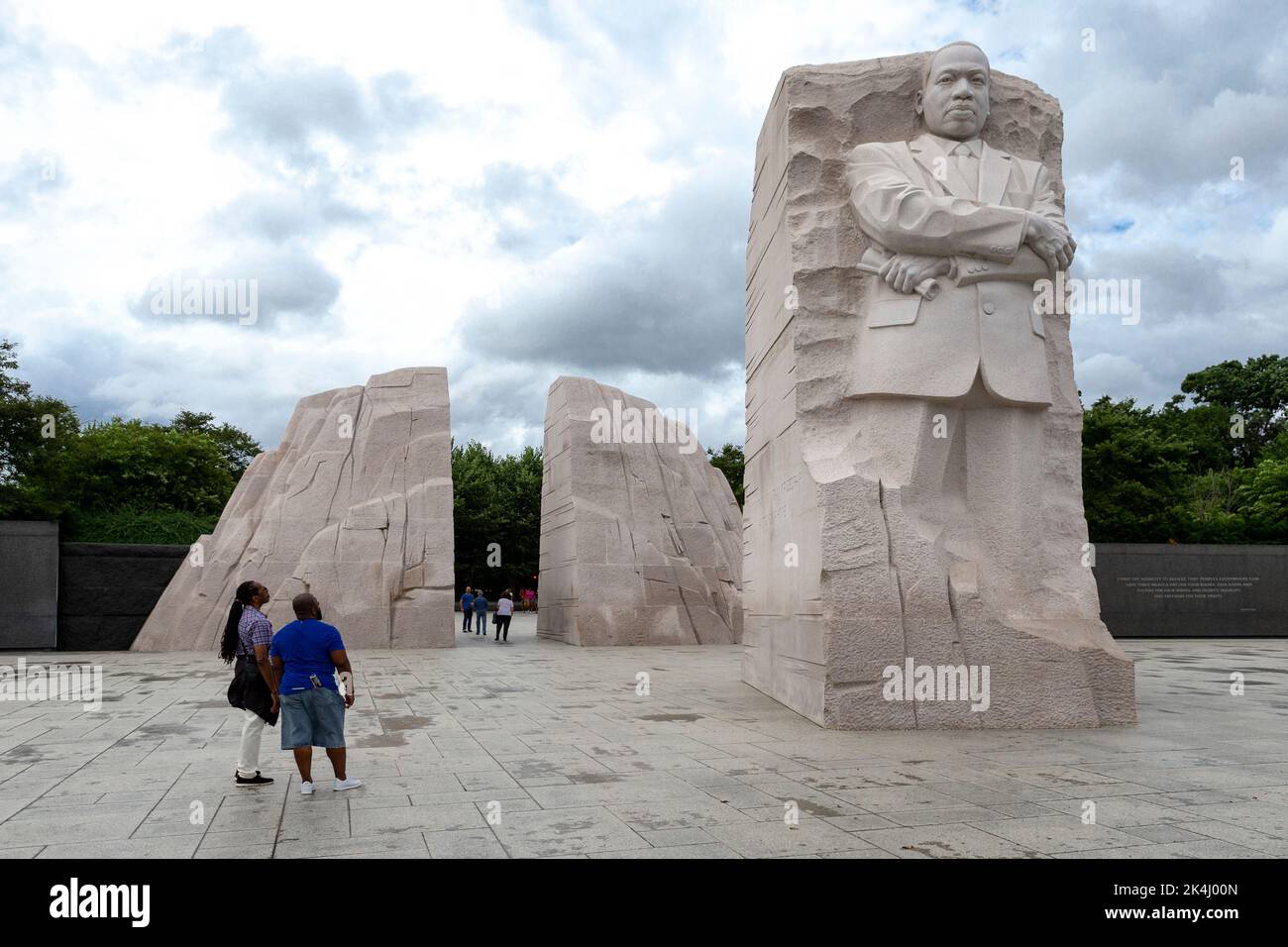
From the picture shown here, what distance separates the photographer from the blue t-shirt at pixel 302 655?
17.5 ft

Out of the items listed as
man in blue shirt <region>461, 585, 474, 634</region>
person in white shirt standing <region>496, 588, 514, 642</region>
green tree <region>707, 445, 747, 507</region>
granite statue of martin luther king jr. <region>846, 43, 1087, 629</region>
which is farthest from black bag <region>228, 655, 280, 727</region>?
green tree <region>707, 445, 747, 507</region>

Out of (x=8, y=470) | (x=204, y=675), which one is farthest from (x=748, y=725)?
(x=8, y=470)

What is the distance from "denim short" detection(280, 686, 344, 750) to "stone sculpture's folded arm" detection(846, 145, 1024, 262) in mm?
5470

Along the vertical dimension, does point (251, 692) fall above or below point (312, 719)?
above

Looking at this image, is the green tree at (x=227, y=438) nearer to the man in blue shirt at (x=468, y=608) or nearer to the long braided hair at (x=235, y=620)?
the man in blue shirt at (x=468, y=608)

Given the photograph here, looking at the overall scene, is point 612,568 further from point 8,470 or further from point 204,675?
point 8,470

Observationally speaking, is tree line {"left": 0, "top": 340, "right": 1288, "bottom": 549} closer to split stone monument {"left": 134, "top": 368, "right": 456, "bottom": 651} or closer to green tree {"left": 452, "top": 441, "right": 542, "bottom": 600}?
green tree {"left": 452, "top": 441, "right": 542, "bottom": 600}

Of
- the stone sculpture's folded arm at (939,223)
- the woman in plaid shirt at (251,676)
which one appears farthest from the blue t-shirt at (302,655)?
the stone sculpture's folded arm at (939,223)

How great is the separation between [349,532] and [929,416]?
38.6 feet

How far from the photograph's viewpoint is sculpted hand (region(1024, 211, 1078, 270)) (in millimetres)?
7688

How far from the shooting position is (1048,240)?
7.72 meters

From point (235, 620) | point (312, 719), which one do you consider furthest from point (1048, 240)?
point (235, 620)

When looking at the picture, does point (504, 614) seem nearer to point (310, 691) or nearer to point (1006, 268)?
point (1006, 268)

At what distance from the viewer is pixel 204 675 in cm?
1177
